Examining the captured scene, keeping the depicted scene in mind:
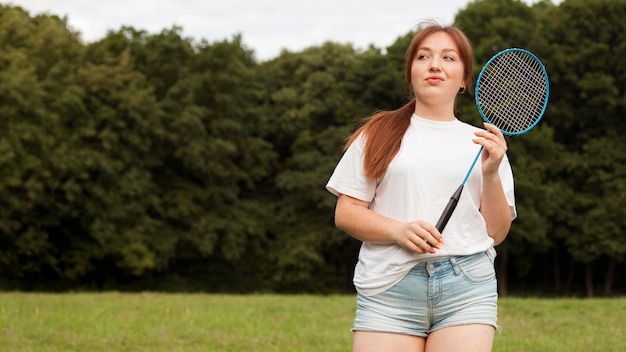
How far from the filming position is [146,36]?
37.3 m

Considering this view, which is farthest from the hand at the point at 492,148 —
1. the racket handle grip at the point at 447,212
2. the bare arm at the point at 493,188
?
the racket handle grip at the point at 447,212

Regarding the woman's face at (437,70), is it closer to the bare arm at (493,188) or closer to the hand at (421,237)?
the bare arm at (493,188)

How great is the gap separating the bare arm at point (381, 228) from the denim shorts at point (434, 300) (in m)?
0.15

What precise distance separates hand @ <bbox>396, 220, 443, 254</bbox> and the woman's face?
23.2 inches

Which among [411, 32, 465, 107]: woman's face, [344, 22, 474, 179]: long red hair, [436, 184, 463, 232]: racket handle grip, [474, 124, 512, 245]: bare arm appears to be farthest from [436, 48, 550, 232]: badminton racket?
[436, 184, 463, 232]: racket handle grip

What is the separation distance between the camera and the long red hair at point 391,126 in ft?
10.9

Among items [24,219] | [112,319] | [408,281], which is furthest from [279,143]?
[408,281]

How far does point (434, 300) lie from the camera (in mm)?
3229

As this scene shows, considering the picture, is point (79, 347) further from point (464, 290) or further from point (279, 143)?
point (279, 143)

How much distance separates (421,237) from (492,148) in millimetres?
463

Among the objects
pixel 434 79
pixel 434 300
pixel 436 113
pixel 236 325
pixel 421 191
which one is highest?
pixel 434 79

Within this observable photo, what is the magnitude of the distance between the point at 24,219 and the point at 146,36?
10.8 meters

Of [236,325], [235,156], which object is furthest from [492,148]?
[235,156]

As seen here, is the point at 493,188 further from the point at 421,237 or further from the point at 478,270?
the point at 421,237
